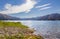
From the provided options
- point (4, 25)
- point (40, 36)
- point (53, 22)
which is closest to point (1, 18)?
point (4, 25)

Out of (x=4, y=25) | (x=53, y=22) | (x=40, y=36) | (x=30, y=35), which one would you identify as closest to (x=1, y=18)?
(x=4, y=25)

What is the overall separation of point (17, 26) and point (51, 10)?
2.23 ft

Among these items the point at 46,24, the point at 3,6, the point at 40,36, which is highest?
the point at 3,6

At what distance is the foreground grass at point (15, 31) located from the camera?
2.38 meters

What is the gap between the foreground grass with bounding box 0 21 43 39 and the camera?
93.7 inches

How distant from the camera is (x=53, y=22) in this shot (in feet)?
7.84

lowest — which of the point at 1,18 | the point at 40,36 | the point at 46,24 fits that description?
the point at 40,36

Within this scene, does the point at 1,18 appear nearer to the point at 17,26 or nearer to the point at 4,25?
the point at 4,25

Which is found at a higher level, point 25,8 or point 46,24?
point 25,8

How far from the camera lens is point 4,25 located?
8.04 ft

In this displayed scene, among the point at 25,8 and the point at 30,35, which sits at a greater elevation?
the point at 25,8

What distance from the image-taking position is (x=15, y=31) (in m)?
2.42

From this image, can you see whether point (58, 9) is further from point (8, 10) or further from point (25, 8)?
point (8, 10)

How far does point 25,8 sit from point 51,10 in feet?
1.56
